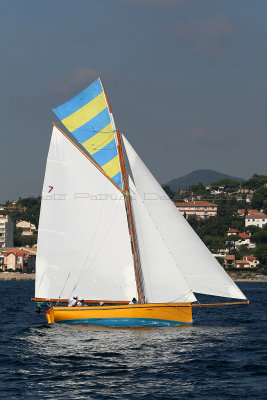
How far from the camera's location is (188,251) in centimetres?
3959

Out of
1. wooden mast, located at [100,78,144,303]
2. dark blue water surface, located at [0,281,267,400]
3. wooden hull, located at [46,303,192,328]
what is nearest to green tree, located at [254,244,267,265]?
dark blue water surface, located at [0,281,267,400]

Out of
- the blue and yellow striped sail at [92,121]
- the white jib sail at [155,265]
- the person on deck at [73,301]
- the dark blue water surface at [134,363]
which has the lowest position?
the dark blue water surface at [134,363]

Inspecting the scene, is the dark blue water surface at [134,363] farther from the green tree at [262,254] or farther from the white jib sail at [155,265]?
the green tree at [262,254]

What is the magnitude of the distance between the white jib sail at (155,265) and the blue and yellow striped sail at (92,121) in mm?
3072

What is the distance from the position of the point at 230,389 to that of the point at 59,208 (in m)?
19.1

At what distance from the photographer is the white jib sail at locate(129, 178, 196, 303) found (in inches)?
1577

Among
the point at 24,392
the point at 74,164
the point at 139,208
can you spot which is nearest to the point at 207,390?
the point at 24,392

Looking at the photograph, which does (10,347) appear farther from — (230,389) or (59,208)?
(230,389)

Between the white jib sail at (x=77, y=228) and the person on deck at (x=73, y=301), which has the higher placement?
the white jib sail at (x=77, y=228)

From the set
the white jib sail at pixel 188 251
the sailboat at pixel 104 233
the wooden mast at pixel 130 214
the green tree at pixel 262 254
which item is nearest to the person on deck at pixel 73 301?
the sailboat at pixel 104 233

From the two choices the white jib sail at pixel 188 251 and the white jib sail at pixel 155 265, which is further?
the white jib sail at pixel 155 265

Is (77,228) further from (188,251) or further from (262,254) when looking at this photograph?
(262,254)

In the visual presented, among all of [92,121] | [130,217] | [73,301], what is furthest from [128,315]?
[92,121]

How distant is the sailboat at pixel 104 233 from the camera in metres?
40.0
